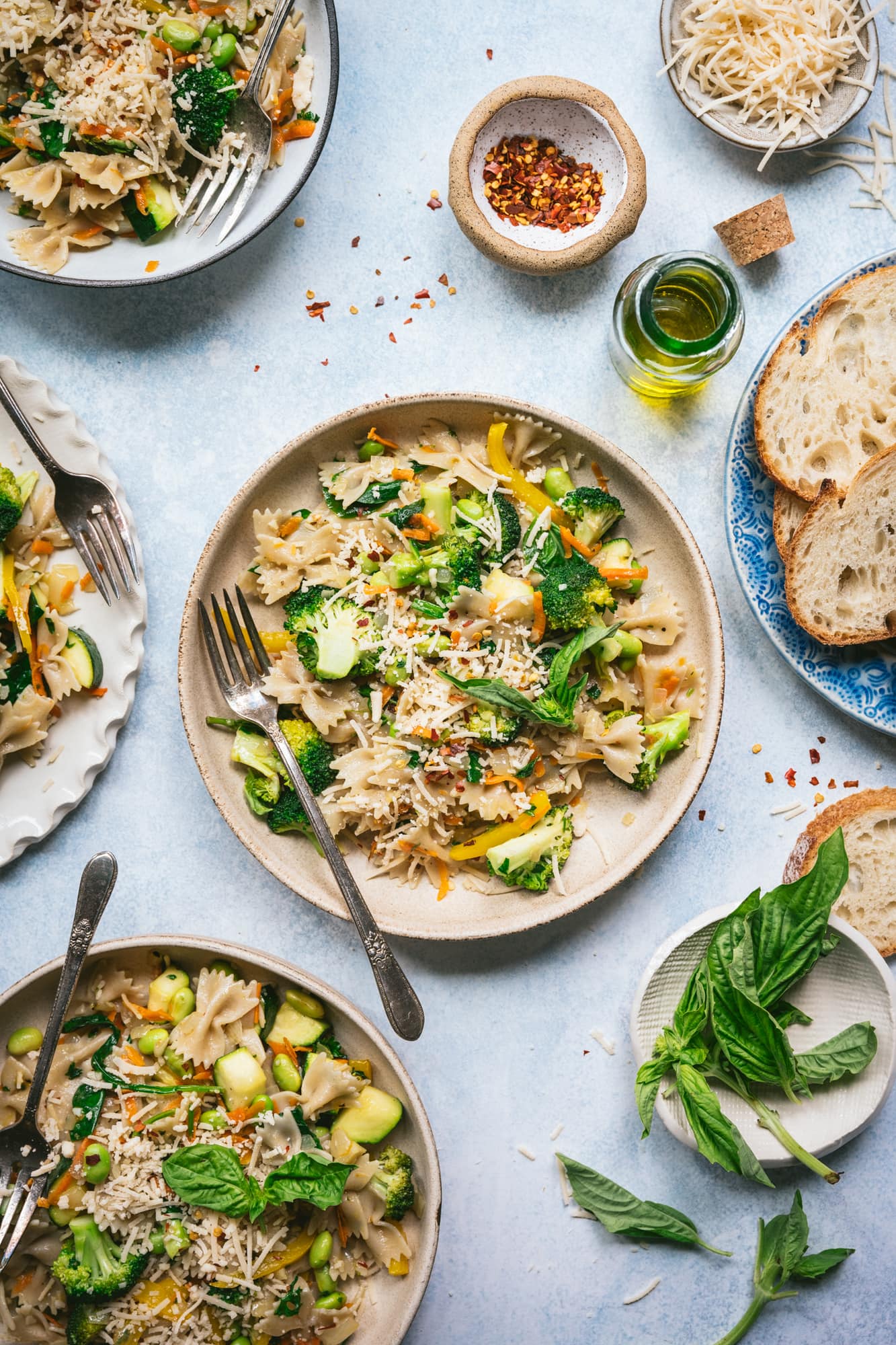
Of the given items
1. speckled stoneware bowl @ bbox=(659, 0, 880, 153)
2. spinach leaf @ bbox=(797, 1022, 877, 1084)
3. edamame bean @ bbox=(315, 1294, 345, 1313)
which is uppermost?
speckled stoneware bowl @ bbox=(659, 0, 880, 153)

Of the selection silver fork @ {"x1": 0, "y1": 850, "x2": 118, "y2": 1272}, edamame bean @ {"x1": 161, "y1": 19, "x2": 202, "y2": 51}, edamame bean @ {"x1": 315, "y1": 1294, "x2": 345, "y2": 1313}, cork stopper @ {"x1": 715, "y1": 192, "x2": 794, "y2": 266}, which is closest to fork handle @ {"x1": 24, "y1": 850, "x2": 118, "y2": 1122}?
silver fork @ {"x1": 0, "y1": 850, "x2": 118, "y2": 1272}

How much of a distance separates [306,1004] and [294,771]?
871 mm

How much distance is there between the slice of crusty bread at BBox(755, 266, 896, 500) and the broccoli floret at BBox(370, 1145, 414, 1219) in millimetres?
2927

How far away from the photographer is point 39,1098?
10.7 ft

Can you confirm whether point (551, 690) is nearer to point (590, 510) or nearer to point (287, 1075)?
point (590, 510)

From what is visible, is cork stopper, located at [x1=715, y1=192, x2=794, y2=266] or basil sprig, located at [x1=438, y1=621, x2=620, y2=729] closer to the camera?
basil sprig, located at [x1=438, y1=621, x2=620, y2=729]

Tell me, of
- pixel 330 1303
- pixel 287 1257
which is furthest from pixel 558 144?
pixel 330 1303

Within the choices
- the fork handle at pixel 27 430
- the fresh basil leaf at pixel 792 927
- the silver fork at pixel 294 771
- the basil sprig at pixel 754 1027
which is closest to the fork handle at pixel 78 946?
the silver fork at pixel 294 771

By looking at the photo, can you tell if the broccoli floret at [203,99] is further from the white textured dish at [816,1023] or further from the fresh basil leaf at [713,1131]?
the fresh basil leaf at [713,1131]

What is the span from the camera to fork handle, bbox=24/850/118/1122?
3215 mm

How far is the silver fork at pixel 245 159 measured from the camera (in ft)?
11.1

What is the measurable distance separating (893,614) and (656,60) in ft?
8.00

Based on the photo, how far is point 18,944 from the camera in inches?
150

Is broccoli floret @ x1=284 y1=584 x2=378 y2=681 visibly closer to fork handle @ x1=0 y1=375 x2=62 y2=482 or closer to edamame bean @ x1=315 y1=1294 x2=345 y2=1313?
fork handle @ x1=0 y1=375 x2=62 y2=482
